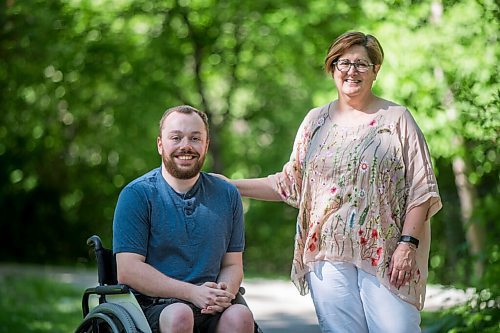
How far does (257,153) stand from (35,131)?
3.70m

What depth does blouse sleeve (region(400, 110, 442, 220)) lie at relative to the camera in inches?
143

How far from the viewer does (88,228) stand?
16.3m

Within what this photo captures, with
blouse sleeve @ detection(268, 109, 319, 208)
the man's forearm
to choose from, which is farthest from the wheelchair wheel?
blouse sleeve @ detection(268, 109, 319, 208)

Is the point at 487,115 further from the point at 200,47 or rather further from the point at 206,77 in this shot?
the point at 206,77

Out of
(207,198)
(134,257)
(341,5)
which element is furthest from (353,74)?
(341,5)

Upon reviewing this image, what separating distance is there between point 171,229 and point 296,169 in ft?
1.81

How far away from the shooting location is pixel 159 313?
143 inches

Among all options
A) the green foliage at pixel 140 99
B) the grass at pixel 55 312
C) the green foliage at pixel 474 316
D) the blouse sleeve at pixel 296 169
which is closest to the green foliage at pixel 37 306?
the grass at pixel 55 312

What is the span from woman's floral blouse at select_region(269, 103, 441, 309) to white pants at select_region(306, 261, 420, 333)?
0.03 metres

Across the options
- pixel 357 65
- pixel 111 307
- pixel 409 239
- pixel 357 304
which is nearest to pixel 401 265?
pixel 409 239

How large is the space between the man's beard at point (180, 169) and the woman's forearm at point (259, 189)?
0.35 m

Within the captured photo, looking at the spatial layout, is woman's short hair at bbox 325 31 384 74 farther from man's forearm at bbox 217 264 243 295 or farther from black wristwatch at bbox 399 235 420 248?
man's forearm at bbox 217 264 243 295

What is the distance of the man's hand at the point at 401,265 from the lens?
142 inches

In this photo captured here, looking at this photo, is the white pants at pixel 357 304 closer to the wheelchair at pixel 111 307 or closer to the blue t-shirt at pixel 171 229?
the wheelchair at pixel 111 307
